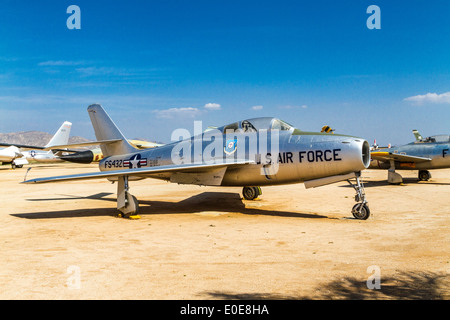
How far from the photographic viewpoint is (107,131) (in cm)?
1498

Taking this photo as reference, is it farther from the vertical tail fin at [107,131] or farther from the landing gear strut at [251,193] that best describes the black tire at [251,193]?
the vertical tail fin at [107,131]

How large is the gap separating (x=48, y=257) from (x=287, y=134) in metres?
Result: 7.57

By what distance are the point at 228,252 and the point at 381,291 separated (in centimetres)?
303

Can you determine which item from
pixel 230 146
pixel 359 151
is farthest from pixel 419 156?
pixel 230 146

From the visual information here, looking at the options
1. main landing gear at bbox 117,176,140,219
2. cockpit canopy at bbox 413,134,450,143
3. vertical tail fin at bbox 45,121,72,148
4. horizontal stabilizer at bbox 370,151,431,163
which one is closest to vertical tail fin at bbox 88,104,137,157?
main landing gear at bbox 117,176,140,219

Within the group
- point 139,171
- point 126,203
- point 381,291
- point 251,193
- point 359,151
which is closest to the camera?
point 381,291

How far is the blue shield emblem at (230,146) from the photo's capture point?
11.4 meters

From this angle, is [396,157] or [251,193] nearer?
A: [251,193]

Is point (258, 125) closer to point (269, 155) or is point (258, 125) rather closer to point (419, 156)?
point (269, 155)

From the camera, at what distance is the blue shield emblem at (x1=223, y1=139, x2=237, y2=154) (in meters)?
11.4

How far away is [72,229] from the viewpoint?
916 centimetres

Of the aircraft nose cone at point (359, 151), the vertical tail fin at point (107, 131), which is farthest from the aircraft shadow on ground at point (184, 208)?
the vertical tail fin at point (107, 131)

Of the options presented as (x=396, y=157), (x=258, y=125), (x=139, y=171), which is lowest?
(x=139, y=171)

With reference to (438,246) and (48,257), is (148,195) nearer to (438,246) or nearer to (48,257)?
(48,257)
